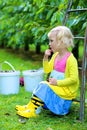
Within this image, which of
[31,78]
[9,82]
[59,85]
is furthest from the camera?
[31,78]

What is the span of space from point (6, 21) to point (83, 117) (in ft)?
19.7

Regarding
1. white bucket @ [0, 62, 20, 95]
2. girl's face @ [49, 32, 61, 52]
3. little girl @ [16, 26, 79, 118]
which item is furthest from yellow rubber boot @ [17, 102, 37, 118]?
white bucket @ [0, 62, 20, 95]

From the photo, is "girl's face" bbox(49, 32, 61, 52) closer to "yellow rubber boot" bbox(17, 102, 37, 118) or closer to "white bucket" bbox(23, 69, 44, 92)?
"yellow rubber boot" bbox(17, 102, 37, 118)

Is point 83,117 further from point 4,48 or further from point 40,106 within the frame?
point 4,48

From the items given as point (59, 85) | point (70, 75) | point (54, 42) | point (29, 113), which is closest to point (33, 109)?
point (29, 113)

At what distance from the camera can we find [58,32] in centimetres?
400

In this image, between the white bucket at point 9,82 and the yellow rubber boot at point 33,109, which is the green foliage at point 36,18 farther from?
the yellow rubber boot at point 33,109

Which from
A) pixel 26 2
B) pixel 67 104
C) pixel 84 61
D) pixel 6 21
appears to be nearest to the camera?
pixel 84 61

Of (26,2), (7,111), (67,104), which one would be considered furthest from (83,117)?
(26,2)

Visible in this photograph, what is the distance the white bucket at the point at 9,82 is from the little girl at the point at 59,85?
45.6 inches

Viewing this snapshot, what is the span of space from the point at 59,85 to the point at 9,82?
1497 millimetres

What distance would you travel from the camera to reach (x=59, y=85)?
3924 millimetres

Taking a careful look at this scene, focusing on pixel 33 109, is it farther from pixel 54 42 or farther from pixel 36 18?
pixel 36 18

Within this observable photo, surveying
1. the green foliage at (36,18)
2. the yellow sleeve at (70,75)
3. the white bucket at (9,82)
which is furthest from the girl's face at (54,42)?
the white bucket at (9,82)
